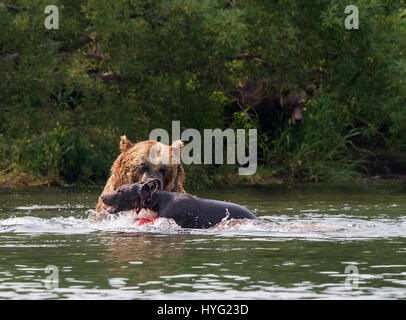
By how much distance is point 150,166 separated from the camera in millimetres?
13648

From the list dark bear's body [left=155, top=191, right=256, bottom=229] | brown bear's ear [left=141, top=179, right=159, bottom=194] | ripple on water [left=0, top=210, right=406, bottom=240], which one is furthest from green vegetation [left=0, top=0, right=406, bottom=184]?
brown bear's ear [left=141, top=179, right=159, bottom=194]

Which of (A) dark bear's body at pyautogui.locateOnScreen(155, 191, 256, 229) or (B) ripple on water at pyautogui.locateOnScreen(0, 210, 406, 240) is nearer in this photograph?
(B) ripple on water at pyautogui.locateOnScreen(0, 210, 406, 240)

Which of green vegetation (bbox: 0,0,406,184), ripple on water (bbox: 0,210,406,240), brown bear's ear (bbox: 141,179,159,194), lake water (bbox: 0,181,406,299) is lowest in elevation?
lake water (bbox: 0,181,406,299)

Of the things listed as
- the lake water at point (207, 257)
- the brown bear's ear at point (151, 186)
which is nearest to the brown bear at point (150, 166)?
the brown bear's ear at point (151, 186)

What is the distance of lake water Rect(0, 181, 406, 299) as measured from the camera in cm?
859

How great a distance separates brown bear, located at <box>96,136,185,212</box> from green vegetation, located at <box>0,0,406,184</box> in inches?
276

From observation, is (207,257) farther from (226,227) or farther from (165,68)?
(165,68)

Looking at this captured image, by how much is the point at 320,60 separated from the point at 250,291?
591 inches

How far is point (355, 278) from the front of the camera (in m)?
9.16

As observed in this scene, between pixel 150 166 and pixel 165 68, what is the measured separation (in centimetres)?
902

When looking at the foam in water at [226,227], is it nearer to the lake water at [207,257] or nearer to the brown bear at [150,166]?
the lake water at [207,257]

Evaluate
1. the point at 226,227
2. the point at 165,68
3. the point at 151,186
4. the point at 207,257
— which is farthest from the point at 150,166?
the point at 165,68

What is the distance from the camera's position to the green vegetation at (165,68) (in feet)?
68.5

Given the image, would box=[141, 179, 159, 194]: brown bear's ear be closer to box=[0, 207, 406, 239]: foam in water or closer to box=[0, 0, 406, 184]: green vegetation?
box=[0, 207, 406, 239]: foam in water
